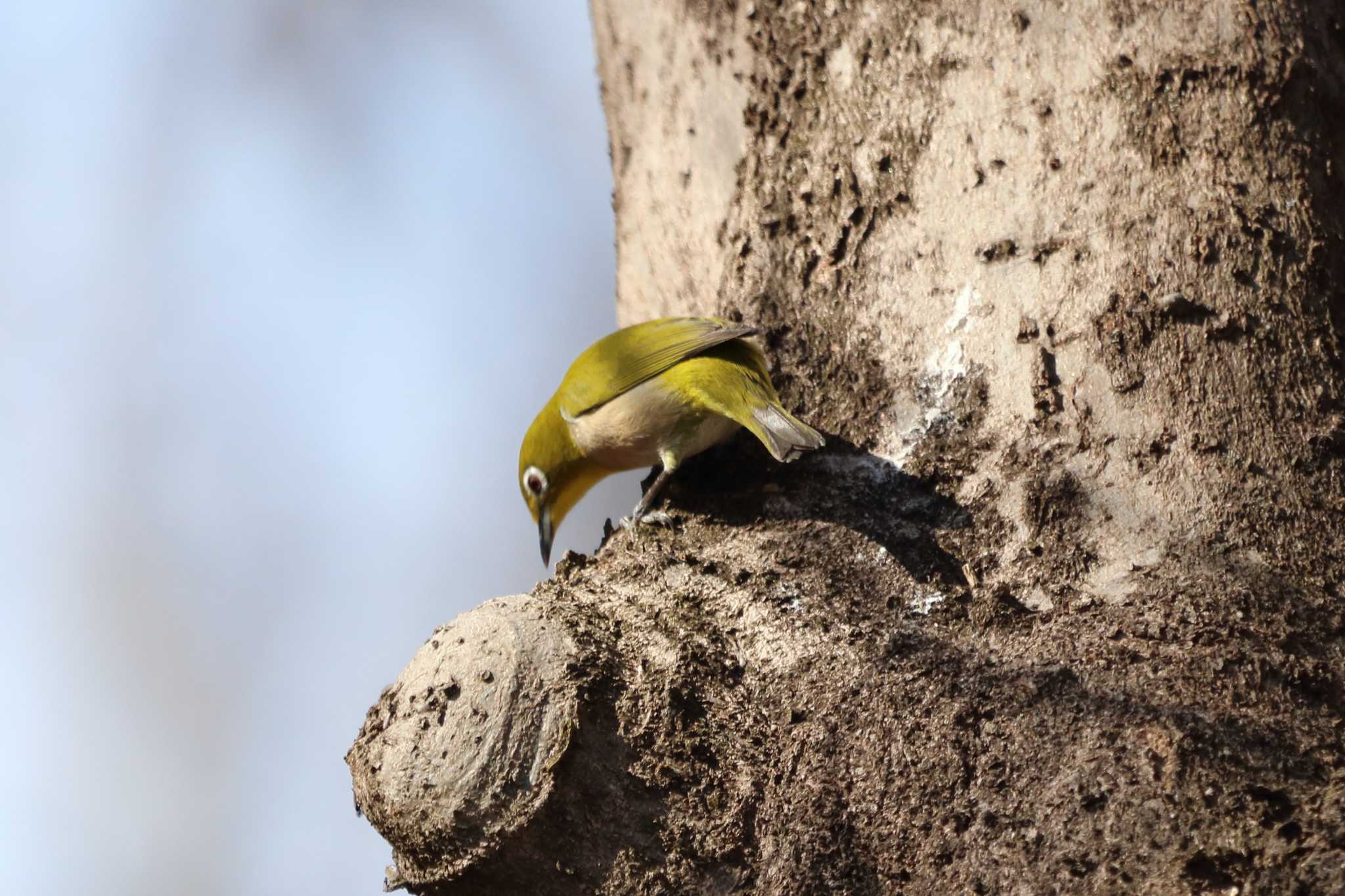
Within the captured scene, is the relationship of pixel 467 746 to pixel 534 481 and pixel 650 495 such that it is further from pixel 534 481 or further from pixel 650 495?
pixel 534 481

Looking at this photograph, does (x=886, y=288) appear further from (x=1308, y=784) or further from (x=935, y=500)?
(x=1308, y=784)

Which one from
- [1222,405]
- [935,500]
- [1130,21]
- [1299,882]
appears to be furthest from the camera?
[1130,21]

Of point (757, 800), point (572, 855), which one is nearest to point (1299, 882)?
Answer: point (757, 800)

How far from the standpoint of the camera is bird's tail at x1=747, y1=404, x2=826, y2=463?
2576 millimetres

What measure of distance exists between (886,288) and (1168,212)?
0.66 metres

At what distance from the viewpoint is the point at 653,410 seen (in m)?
3.47

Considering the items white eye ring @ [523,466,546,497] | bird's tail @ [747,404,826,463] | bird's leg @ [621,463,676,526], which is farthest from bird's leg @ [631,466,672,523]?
white eye ring @ [523,466,546,497]

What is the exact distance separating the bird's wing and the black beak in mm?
620

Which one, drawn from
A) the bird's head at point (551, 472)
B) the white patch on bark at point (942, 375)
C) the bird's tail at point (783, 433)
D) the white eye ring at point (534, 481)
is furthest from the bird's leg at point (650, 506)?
the white eye ring at point (534, 481)

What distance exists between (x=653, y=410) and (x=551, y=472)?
3.47ft

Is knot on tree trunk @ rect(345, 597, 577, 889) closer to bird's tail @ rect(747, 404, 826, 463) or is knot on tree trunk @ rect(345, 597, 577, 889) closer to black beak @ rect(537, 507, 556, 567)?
bird's tail @ rect(747, 404, 826, 463)

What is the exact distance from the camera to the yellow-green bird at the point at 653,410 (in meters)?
2.95

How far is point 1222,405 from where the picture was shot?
218 centimetres

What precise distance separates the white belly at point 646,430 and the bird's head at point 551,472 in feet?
0.45
